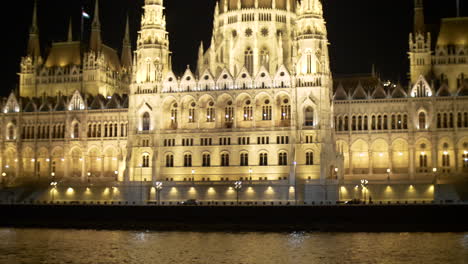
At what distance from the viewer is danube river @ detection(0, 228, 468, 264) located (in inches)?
2320

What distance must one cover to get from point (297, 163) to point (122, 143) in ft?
98.9

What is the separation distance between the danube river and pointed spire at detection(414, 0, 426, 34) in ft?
161

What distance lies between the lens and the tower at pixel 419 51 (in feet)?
362

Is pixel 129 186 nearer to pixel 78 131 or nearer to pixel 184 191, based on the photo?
pixel 184 191

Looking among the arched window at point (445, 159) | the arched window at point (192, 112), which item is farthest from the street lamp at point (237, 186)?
the arched window at point (445, 159)

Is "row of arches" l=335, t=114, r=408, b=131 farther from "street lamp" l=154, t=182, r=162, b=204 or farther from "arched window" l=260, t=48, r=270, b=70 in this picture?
"street lamp" l=154, t=182, r=162, b=204

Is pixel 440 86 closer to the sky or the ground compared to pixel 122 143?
closer to the sky

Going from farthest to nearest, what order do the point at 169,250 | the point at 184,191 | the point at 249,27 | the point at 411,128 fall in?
the point at 249,27
the point at 411,128
the point at 184,191
the point at 169,250

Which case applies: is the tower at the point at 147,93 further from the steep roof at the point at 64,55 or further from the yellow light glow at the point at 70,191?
the steep roof at the point at 64,55

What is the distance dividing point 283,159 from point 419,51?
3042cm

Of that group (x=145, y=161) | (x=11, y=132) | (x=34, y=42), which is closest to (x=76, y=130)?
(x=11, y=132)

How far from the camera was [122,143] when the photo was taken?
112 metres

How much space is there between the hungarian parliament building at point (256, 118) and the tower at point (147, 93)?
159 mm

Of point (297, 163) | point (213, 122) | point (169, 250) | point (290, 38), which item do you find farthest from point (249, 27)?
point (169, 250)
